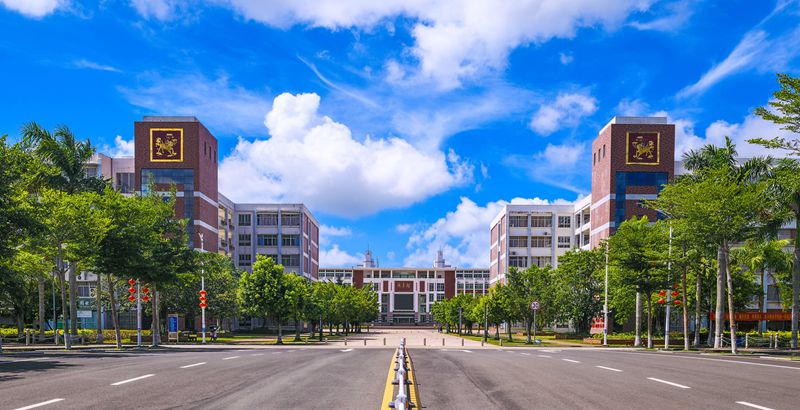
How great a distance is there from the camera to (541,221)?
10669 cm

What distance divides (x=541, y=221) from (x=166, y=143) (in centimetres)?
5714

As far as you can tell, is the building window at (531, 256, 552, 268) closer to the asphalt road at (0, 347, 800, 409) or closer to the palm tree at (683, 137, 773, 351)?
the palm tree at (683, 137, 773, 351)

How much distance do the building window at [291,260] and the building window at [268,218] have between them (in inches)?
215

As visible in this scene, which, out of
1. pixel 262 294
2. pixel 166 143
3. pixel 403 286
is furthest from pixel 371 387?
pixel 403 286

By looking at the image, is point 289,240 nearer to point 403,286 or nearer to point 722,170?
point 403,286

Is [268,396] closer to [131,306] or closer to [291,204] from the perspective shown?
[131,306]

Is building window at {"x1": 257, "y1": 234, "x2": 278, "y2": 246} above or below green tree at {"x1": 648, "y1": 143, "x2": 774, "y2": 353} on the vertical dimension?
below

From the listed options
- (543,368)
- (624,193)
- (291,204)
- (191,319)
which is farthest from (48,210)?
(291,204)

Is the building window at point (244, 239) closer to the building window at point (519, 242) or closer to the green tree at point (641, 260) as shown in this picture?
the building window at point (519, 242)

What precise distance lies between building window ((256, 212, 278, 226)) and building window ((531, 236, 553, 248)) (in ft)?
133

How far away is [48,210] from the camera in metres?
31.3

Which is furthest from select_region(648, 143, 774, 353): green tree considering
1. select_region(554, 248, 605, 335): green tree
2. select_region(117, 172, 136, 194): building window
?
select_region(117, 172, 136, 194): building window

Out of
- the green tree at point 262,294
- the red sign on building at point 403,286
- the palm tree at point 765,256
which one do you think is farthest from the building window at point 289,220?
the palm tree at point 765,256

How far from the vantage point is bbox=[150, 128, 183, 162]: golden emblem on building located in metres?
80.6
